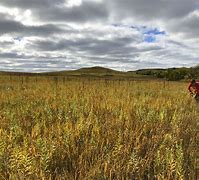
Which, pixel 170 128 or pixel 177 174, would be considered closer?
pixel 177 174

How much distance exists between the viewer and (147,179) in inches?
A: 137

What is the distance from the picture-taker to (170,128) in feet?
17.6

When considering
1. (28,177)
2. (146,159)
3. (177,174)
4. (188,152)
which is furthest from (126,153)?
(28,177)

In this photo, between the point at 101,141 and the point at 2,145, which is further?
the point at 101,141

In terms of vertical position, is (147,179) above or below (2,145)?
below

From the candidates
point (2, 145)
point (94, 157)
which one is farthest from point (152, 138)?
point (2, 145)

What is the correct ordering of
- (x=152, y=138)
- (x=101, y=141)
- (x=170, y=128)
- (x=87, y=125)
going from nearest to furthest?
(x=101, y=141) → (x=152, y=138) → (x=87, y=125) → (x=170, y=128)

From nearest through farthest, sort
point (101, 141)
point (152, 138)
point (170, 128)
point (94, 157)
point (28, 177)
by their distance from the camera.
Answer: point (28, 177)
point (94, 157)
point (101, 141)
point (152, 138)
point (170, 128)

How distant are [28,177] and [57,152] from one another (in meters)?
0.85

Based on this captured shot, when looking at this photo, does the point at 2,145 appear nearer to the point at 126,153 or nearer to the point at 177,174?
the point at 126,153

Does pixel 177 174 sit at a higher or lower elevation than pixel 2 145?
lower

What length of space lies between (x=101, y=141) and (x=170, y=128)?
174 cm

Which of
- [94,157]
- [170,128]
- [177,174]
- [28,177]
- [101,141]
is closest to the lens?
[28,177]

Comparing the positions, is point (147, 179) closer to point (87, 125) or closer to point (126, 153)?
point (126, 153)
